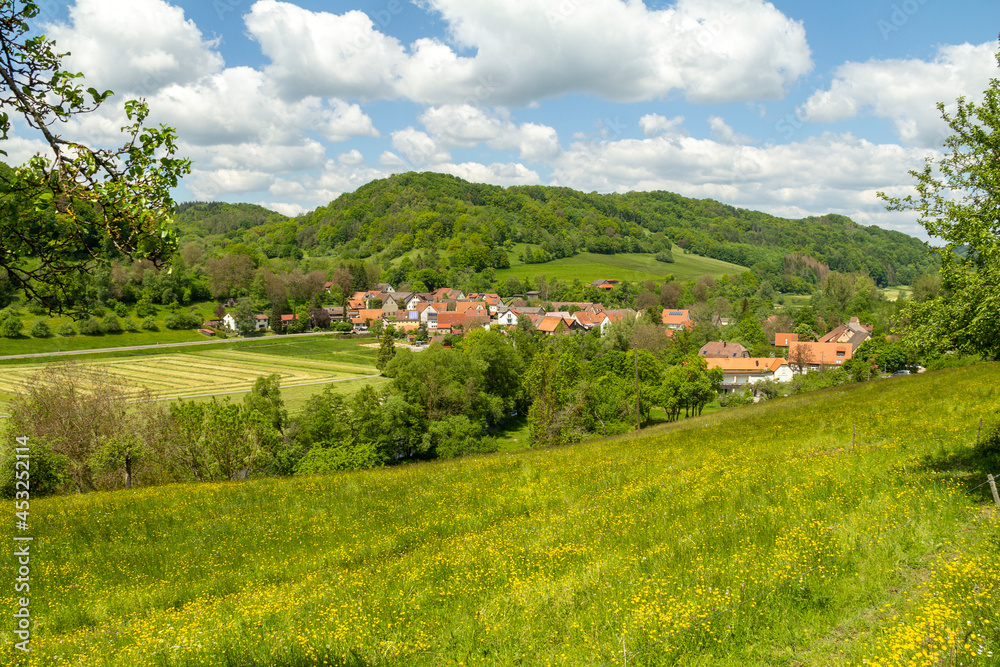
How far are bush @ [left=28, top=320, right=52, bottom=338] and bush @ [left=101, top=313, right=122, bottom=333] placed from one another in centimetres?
969

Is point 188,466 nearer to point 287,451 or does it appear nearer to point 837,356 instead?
point 287,451

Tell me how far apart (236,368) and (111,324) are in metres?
41.5

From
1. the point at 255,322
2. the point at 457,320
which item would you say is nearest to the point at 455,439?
the point at 457,320

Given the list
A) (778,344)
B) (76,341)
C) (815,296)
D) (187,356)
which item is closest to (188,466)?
(187,356)

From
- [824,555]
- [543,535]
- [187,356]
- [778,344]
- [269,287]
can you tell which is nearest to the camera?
[824,555]

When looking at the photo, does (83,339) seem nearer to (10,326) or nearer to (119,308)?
(10,326)

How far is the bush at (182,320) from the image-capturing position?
119 metres

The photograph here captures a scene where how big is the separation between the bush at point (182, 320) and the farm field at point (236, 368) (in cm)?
1757

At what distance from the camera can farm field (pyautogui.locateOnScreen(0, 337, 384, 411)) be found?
72.2 metres

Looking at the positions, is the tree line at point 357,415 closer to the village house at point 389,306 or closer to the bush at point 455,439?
the bush at point 455,439

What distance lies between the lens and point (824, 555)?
8.00 meters

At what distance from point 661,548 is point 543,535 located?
8.19ft

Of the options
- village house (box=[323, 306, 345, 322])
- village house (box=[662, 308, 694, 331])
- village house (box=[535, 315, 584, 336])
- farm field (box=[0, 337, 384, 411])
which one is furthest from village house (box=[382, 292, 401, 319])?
village house (box=[662, 308, 694, 331])

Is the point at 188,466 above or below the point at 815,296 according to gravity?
below
